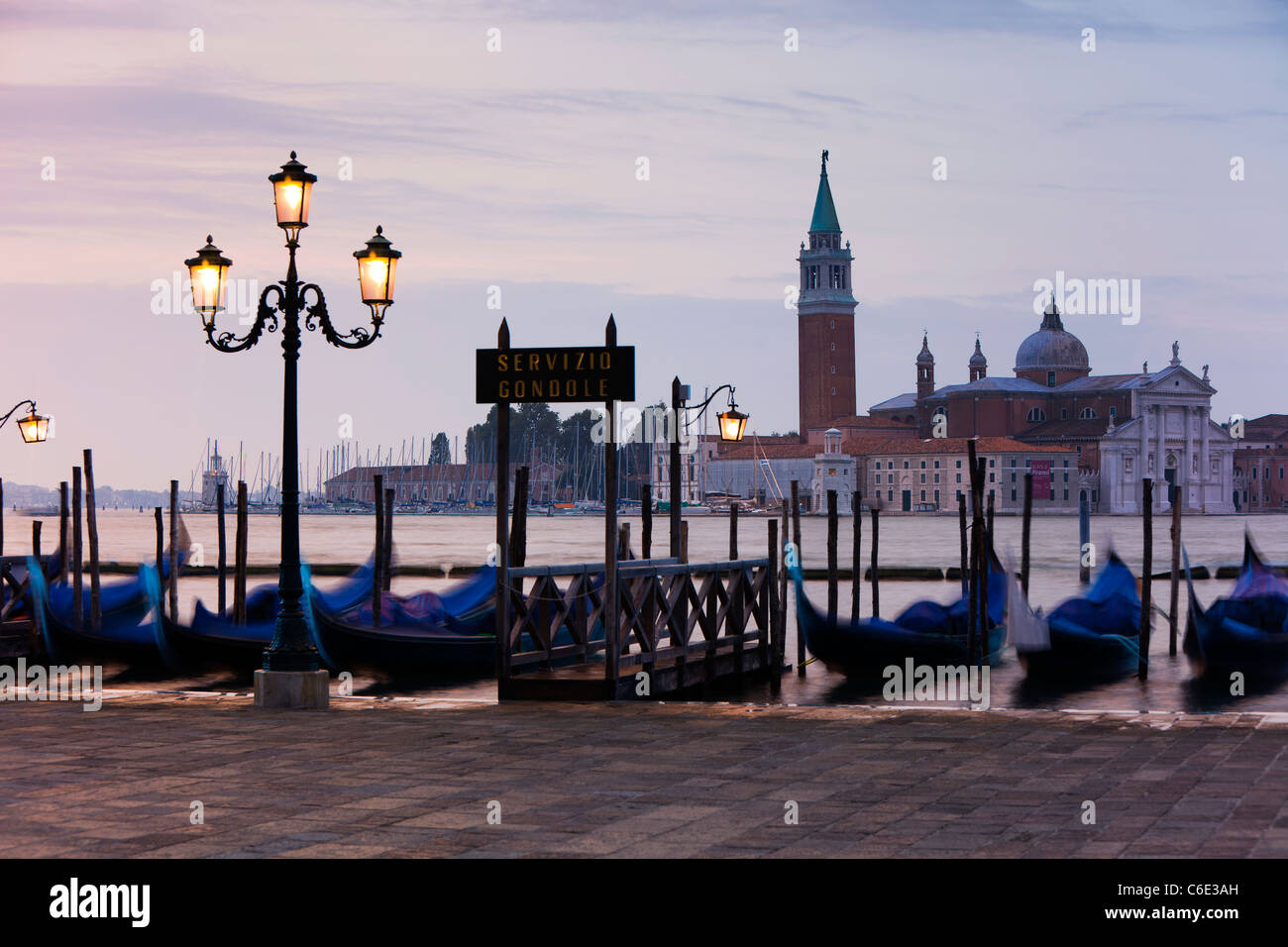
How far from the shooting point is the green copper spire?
406ft

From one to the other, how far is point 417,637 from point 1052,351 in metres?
114

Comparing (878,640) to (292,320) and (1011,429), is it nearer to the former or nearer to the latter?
(292,320)

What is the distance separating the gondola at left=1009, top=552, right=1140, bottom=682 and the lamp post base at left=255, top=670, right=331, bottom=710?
350 inches

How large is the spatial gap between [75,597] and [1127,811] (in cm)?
1424

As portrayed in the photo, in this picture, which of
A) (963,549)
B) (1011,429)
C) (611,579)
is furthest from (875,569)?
(1011,429)

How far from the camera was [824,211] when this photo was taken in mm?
124062

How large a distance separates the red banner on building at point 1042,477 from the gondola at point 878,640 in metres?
100

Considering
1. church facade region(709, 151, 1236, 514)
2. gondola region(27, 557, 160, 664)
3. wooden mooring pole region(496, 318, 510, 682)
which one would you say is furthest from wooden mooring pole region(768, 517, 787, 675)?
church facade region(709, 151, 1236, 514)

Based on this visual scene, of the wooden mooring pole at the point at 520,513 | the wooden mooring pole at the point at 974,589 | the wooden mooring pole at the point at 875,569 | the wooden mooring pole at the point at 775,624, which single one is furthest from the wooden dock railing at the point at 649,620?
the wooden mooring pole at the point at 875,569

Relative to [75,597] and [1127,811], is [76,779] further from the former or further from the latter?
[75,597]

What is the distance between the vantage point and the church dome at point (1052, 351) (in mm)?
125375

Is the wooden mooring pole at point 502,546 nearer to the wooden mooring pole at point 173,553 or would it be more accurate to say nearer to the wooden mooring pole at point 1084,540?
the wooden mooring pole at point 173,553

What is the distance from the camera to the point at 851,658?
16.9 metres
